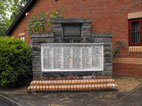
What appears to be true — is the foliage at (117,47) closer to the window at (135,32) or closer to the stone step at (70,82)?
the window at (135,32)

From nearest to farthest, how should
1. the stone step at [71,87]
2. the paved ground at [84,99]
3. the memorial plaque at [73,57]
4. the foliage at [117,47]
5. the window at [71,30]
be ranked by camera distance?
the paved ground at [84,99]
the stone step at [71,87]
the memorial plaque at [73,57]
the window at [71,30]
the foliage at [117,47]

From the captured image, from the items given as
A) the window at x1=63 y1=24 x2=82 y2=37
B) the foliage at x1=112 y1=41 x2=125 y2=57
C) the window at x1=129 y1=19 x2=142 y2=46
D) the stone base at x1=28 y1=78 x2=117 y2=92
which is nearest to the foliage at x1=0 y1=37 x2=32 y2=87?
the stone base at x1=28 y1=78 x2=117 y2=92

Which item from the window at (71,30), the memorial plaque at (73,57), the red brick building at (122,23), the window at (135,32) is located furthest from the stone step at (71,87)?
the window at (135,32)

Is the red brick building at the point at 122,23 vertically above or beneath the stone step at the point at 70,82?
above

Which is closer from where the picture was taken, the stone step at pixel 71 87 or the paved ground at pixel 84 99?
the paved ground at pixel 84 99

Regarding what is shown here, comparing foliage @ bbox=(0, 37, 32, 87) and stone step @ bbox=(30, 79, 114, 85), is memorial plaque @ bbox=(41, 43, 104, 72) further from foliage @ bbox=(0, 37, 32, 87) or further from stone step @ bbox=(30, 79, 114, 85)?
foliage @ bbox=(0, 37, 32, 87)

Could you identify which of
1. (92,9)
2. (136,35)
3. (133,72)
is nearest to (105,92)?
(133,72)

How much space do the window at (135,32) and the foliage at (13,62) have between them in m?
5.39

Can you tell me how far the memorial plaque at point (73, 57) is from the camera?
4621 millimetres

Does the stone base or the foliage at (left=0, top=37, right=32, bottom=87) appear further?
the foliage at (left=0, top=37, right=32, bottom=87)

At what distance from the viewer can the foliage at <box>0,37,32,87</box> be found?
4.80 metres

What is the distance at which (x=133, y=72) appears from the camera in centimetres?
703

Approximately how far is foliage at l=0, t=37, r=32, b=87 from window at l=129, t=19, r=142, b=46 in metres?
5.39

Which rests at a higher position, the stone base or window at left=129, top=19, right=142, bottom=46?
window at left=129, top=19, right=142, bottom=46
